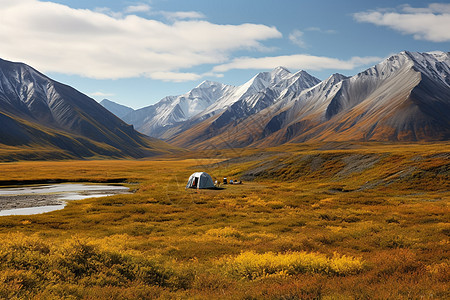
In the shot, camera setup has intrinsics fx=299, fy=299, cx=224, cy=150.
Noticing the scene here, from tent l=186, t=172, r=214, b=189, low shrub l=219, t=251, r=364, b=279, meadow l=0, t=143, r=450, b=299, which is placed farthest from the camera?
tent l=186, t=172, r=214, b=189

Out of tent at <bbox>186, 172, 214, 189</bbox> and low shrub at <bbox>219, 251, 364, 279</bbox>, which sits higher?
low shrub at <bbox>219, 251, 364, 279</bbox>

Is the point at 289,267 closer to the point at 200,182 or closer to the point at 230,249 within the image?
the point at 230,249

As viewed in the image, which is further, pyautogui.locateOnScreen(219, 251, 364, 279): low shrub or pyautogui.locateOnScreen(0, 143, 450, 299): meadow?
pyautogui.locateOnScreen(219, 251, 364, 279): low shrub

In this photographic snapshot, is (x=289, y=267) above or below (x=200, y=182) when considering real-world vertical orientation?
above

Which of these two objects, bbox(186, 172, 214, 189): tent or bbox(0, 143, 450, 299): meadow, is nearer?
bbox(0, 143, 450, 299): meadow

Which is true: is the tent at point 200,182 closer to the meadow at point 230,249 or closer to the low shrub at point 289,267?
the meadow at point 230,249

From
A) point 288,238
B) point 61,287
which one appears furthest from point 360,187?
point 61,287

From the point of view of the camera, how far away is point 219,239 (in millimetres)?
24719

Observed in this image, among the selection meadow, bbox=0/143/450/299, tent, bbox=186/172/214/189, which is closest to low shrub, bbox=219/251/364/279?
meadow, bbox=0/143/450/299

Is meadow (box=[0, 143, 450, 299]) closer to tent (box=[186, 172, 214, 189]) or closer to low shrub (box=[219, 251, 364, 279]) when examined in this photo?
low shrub (box=[219, 251, 364, 279])

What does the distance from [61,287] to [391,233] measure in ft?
81.1

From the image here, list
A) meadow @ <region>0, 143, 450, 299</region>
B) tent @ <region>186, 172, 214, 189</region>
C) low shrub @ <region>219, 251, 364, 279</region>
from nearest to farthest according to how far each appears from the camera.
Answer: meadow @ <region>0, 143, 450, 299</region>
low shrub @ <region>219, 251, 364, 279</region>
tent @ <region>186, 172, 214, 189</region>

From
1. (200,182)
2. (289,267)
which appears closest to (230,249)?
(289,267)

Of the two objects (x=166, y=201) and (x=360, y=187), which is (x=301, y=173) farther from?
(x=166, y=201)
